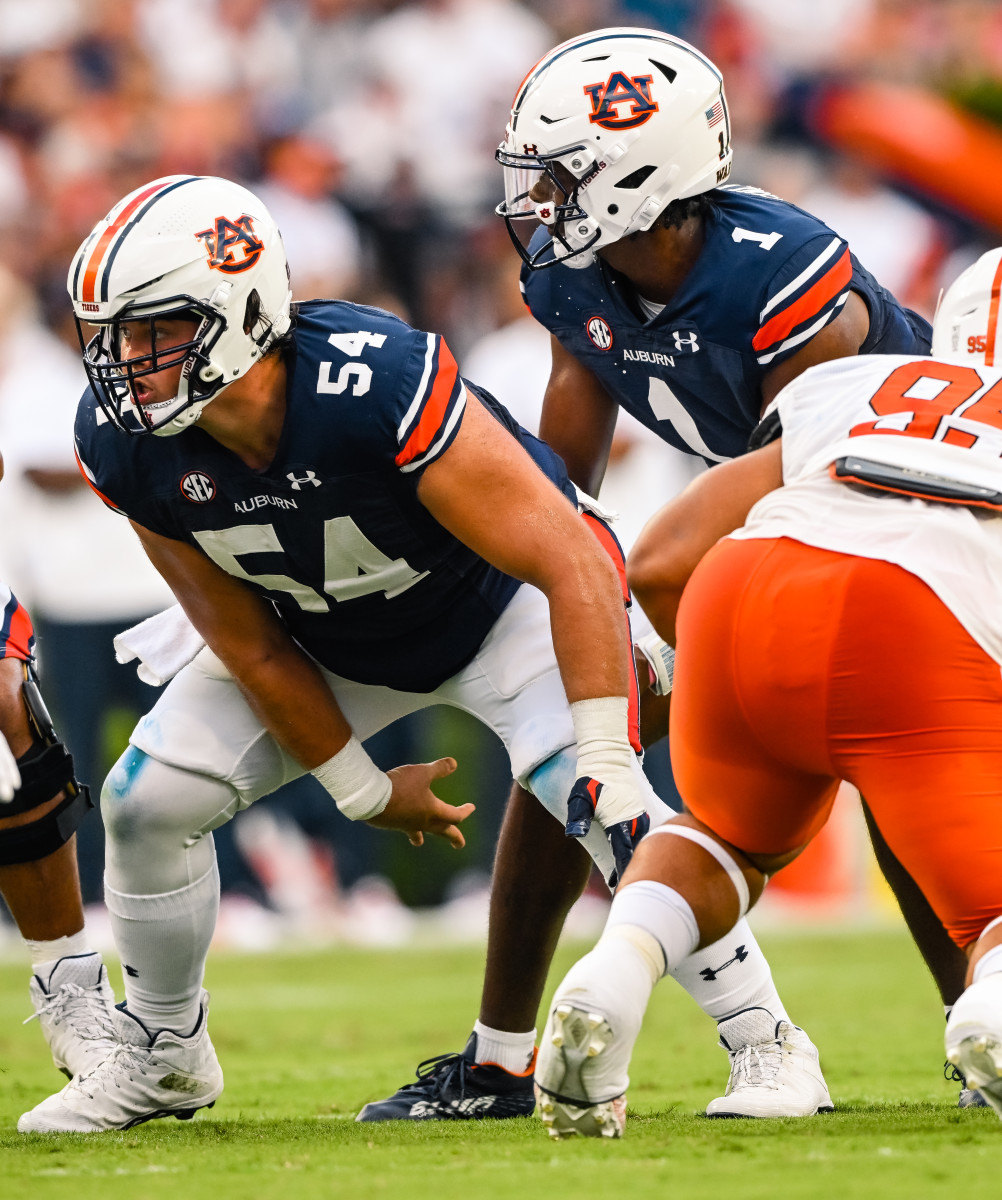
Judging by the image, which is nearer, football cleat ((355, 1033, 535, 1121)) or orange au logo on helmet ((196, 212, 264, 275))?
orange au logo on helmet ((196, 212, 264, 275))

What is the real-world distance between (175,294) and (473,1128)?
65.2 inches

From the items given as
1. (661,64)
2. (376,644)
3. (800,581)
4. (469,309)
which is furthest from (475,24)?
(800,581)

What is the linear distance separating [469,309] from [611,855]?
6380 millimetres

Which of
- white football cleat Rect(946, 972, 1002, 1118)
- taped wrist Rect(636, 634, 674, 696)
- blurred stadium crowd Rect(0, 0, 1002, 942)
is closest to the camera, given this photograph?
white football cleat Rect(946, 972, 1002, 1118)

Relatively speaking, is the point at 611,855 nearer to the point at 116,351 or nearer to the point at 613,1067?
the point at 613,1067

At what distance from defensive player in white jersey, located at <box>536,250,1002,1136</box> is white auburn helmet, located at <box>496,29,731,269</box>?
3.54ft

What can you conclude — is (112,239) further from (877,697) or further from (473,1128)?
(473,1128)

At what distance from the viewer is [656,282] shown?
388cm

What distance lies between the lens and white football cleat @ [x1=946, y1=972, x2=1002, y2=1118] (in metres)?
2.40

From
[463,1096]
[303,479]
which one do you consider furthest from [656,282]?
[463,1096]

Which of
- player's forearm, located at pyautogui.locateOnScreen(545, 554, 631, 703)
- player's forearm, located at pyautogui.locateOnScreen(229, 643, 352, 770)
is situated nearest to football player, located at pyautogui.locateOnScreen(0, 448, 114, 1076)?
player's forearm, located at pyautogui.locateOnScreen(229, 643, 352, 770)

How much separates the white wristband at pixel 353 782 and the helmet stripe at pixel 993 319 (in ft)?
4.64

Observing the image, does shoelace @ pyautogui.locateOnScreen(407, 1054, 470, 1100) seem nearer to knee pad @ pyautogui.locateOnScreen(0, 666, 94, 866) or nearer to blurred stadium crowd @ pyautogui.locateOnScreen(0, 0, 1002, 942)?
knee pad @ pyautogui.locateOnScreen(0, 666, 94, 866)

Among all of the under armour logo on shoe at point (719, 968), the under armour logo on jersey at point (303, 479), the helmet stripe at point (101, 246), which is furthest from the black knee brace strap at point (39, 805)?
the under armour logo on shoe at point (719, 968)
